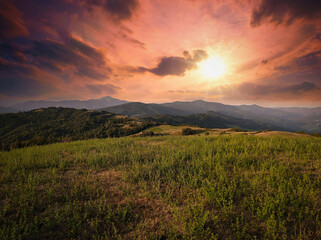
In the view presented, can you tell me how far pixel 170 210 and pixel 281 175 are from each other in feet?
17.9

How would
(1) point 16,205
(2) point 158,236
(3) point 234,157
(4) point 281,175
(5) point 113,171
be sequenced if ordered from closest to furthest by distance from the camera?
(2) point 158,236, (1) point 16,205, (4) point 281,175, (5) point 113,171, (3) point 234,157

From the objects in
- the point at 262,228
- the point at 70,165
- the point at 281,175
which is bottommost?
the point at 70,165

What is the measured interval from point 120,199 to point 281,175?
23.7 ft

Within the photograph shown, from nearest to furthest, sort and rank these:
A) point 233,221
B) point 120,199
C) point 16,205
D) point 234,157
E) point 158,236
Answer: point 158,236
point 233,221
point 16,205
point 120,199
point 234,157

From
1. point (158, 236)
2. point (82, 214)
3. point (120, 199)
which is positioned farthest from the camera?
point (120, 199)

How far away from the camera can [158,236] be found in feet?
11.8

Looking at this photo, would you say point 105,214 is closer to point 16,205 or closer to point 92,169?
point 16,205

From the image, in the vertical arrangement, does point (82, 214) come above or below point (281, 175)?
below

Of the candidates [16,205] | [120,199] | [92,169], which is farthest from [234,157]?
[16,205]

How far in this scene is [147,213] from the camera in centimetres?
452

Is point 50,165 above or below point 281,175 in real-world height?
below

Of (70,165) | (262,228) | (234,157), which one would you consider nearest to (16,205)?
(70,165)

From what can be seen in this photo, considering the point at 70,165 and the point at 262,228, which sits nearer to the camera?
the point at 262,228

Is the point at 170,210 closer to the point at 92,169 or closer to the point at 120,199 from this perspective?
the point at 120,199
